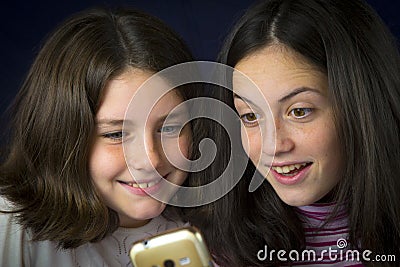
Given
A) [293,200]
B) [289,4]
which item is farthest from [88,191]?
[289,4]

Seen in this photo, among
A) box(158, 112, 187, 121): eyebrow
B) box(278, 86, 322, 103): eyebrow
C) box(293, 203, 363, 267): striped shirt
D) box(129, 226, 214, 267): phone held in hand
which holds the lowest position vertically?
box(293, 203, 363, 267): striped shirt

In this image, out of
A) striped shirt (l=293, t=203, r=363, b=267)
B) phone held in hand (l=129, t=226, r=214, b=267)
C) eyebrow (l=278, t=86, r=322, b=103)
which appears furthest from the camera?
striped shirt (l=293, t=203, r=363, b=267)

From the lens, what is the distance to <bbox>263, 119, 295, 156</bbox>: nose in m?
0.92

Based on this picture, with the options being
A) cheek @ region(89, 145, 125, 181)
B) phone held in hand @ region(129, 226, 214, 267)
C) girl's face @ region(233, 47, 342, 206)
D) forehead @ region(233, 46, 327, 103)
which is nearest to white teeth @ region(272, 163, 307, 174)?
girl's face @ region(233, 47, 342, 206)

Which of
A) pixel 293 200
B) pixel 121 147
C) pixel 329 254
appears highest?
pixel 121 147

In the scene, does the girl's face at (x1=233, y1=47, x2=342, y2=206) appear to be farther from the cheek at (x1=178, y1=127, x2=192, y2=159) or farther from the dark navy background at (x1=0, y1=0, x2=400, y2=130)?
the dark navy background at (x1=0, y1=0, x2=400, y2=130)

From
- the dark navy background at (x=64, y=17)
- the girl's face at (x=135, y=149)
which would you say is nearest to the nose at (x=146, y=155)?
the girl's face at (x=135, y=149)

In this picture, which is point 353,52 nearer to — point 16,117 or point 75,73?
point 75,73

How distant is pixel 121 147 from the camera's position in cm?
97

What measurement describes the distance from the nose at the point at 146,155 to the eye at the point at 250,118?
13 centimetres

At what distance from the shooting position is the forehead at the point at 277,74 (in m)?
0.93

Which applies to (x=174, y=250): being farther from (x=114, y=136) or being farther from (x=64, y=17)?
(x=64, y=17)

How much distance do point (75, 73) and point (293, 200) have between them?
37 centimetres

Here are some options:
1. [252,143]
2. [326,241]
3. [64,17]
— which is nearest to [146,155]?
[252,143]
